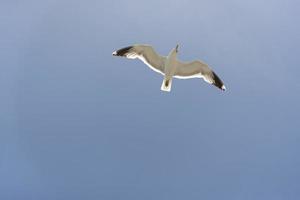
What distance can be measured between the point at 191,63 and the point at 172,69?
0.67 meters

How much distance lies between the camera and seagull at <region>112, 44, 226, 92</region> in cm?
2092

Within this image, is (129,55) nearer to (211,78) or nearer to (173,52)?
(173,52)

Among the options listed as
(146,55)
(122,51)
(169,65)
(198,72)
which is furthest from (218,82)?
(122,51)

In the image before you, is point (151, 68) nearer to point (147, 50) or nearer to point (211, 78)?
point (147, 50)

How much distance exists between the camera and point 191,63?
69.9ft

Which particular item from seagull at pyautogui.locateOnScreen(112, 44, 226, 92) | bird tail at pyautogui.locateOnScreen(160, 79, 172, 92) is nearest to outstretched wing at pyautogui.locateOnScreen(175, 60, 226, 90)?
seagull at pyautogui.locateOnScreen(112, 44, 226, 92)

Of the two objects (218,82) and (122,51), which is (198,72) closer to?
(218,82)

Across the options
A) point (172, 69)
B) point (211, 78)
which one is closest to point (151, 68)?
point (172, 69)

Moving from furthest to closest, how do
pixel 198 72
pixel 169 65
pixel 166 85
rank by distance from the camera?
pixel 198 72 < pixel 169 65 < pixel 166 85

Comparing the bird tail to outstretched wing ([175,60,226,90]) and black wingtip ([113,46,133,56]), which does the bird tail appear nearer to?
outstretched wing ([175,60,226,90])

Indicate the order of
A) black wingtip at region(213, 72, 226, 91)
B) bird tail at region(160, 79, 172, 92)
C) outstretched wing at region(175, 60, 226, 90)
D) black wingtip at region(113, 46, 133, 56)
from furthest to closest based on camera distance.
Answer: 1. black wingtip at region(213, 72, 226, 91)
2. outstretched wing at region(175, 60, 226, 90)
3. black wingtip at region(113, 46, 133, 56)
4. bird tail at region(160, 79, 172, 92)

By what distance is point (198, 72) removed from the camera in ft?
71.1

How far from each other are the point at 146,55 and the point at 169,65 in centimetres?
79

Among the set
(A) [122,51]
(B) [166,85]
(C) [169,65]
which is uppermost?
(A) [122,51]
